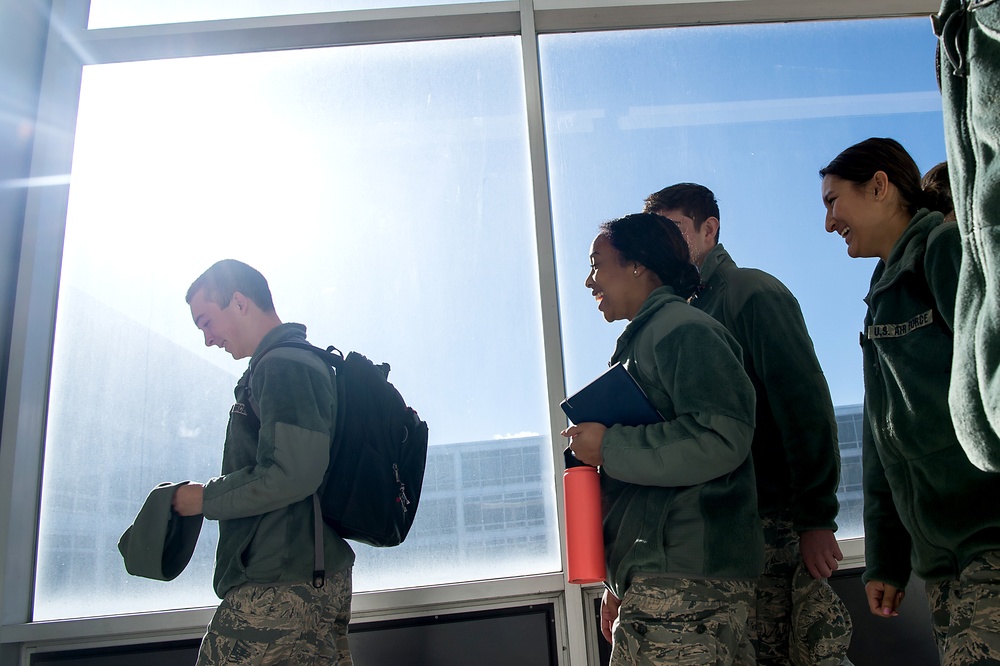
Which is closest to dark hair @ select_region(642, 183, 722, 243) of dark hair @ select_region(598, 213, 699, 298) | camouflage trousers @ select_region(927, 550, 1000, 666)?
dark hair @ select_region(598, 213, 699, 298)

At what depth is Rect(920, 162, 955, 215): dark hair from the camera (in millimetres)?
1462

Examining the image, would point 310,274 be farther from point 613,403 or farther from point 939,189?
point 939,189

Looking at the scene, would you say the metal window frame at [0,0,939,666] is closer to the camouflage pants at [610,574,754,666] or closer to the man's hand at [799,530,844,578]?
the man's hand at [799,530,844,578]

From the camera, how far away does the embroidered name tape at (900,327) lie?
4.13ft

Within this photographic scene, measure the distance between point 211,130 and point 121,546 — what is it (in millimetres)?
1641

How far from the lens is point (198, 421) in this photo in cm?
259

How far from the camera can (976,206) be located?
0.67 metres

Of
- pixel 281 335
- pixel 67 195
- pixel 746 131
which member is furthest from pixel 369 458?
pixel 746 131

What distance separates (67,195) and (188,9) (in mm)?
847

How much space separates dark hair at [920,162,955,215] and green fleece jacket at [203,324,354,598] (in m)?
1.33

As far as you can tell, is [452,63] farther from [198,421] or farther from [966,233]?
[966,233]

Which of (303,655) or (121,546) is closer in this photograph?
(303,655)

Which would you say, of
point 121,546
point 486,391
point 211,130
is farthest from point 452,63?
point 121,546

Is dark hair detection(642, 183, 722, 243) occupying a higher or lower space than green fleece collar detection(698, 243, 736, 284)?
higher
